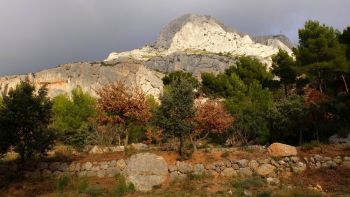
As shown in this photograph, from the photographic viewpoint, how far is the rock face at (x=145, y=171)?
2505 cm

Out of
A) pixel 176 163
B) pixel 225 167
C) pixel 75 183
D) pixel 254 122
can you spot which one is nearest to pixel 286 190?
pixel 225 167

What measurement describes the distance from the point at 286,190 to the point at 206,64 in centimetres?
15138

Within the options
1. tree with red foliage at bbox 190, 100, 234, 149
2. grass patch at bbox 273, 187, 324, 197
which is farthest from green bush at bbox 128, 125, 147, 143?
grass patch at bbox 273, 187, 324, 197

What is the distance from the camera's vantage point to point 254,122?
41344 millimetres

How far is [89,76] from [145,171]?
268ft

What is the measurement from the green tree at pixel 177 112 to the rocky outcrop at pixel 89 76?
243 ft

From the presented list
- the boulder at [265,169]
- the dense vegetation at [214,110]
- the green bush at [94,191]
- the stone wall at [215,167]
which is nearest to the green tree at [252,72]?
the dense vegetation at [214,110]

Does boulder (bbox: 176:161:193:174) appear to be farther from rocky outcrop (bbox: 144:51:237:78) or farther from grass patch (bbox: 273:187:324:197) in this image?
rocky outcrop (bbox: 144:51:237:78)

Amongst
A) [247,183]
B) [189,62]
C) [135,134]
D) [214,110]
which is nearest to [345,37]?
[214,110]

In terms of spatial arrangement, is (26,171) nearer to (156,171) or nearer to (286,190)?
(156,171)

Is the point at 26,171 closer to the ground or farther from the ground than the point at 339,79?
closer to the ground

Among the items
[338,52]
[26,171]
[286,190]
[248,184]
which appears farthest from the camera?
[338,52]

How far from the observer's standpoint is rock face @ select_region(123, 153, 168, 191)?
25047mm

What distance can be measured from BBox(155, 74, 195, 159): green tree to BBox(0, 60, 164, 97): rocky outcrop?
74109 mm
